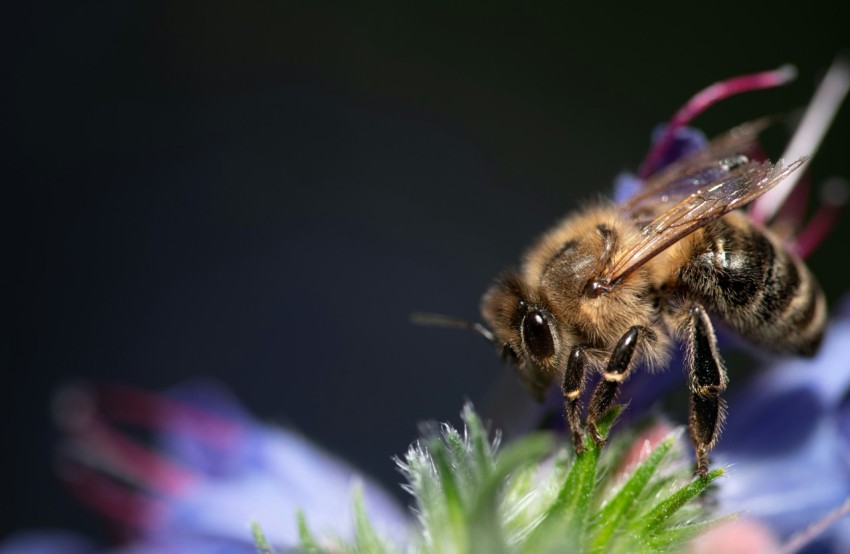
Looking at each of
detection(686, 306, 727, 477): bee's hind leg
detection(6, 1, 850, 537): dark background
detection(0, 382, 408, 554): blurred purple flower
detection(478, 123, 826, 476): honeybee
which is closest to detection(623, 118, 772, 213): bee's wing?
detection(478, 123, 826, 476): honeybee

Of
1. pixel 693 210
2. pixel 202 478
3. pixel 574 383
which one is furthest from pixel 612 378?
pixel 202 478

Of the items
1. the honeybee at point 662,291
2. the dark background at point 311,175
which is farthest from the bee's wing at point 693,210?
the dark background at point 311,175

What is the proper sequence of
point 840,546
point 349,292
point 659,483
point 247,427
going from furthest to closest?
1. point 349,292
2. point 247,427
3. point 840,546
4. point 659,483

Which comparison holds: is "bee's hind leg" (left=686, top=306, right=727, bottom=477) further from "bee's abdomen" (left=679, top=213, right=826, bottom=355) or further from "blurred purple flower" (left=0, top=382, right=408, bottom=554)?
"blurred purple flower" (left=0, top=382, right=408, bottom=554)

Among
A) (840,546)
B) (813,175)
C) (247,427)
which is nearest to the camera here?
(840,546)

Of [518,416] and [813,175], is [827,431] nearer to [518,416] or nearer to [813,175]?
[518,416]

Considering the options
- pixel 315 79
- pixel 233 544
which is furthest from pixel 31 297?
pixel 233 544

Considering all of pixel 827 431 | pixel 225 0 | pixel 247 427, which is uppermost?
pixel 225 0
